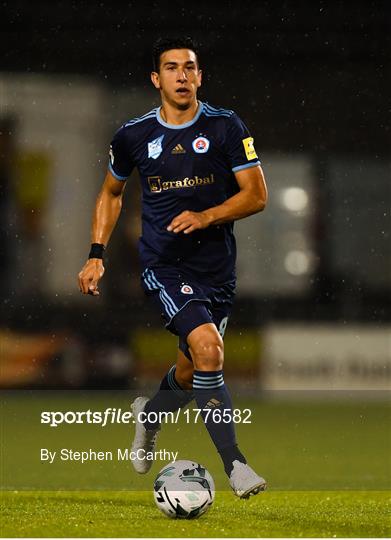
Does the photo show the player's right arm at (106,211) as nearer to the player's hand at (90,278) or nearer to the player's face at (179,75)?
the player's hand at (90,278)

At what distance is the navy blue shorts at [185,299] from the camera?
4.45 meters

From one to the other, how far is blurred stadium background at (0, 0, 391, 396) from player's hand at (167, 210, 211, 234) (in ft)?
28.5

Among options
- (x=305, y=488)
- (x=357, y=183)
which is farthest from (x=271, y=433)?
(x=357, y=183)

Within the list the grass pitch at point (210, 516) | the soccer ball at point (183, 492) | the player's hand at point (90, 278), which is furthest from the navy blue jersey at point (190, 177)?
the grass pitch at point (210, 516)

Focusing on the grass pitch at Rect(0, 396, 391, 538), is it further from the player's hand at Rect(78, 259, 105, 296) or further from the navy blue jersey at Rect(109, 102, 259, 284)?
the navy blue jersey at Rect(109, 102, 259, 284)

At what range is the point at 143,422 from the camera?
5172 mm

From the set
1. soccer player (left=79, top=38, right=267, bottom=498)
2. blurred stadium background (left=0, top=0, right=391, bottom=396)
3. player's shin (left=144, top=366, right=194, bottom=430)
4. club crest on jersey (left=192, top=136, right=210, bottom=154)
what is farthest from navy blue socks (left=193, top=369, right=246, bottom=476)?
blurred stadium background (left=0, top=0, right=391, bottom=396)

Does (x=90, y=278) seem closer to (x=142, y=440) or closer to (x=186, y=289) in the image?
(x=186, y=289)

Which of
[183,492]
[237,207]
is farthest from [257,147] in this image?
[183,492]

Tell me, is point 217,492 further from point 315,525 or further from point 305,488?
point 315,525

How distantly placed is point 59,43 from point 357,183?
4.09 metres

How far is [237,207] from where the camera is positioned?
4418mm

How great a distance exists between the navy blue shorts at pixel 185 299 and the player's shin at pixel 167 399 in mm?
277

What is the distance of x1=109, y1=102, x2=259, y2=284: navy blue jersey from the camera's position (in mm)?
4656
